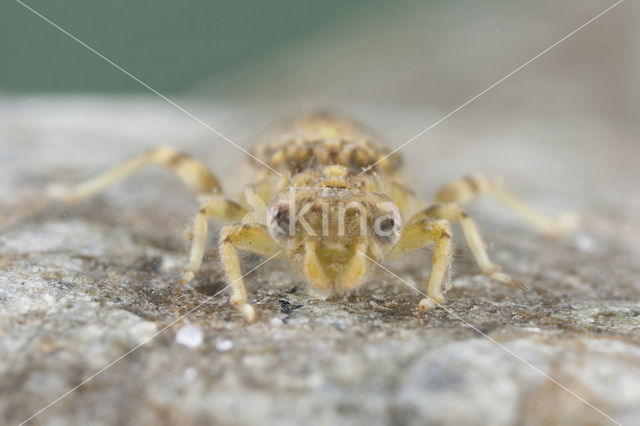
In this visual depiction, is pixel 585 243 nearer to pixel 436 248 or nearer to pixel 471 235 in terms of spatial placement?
pixel 471 235

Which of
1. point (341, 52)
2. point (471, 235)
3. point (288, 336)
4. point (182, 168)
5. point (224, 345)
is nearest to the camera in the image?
point (224, 345)

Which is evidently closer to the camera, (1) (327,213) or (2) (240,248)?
(1) (327,213)

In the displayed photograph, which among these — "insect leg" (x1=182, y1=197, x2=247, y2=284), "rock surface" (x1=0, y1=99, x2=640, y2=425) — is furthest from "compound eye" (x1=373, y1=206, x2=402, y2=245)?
"insect leg" (x1=182, y1=197, x2=247, y2=284)

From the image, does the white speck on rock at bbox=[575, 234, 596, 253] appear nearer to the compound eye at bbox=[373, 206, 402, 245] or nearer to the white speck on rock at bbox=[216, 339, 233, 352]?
the compound eye at bbox=[373, 206, 402, 245]

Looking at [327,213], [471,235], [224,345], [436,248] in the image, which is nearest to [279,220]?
[327,213]

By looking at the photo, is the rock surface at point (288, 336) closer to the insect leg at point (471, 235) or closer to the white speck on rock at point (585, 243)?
the white speck on rock at point (585, 243)

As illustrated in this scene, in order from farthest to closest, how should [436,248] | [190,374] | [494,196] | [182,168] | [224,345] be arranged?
[494,196], [182,168], [436,248], [224,345], [190,374]

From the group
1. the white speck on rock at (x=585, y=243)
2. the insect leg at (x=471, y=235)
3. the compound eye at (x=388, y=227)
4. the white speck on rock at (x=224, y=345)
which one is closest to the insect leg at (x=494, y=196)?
the white speck on rock at (x=585, y=243)
